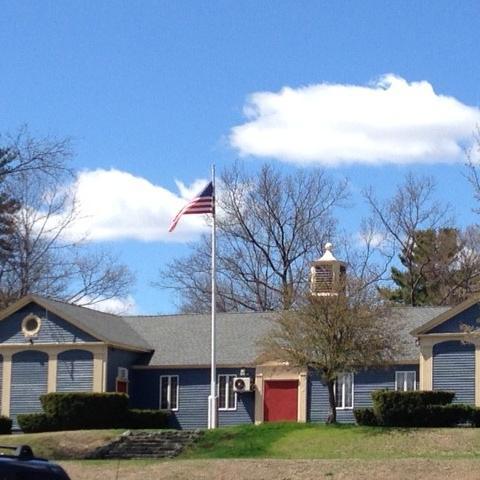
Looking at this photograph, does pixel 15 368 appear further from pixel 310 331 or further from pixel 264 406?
pixel 310 331

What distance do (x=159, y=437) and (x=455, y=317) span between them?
1109 cm

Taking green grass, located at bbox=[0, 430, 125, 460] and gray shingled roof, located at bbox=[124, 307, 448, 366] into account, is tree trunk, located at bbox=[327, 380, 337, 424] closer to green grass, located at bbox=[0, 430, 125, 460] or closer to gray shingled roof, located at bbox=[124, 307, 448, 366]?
gray shingled roof, located at bbox=[124, 307, 448, 366]

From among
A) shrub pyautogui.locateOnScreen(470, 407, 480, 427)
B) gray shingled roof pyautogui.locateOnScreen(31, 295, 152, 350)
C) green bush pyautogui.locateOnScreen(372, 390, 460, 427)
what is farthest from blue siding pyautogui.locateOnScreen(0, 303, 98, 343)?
shrub pyautogui.locateOnScreen(470, 407, 480, 427)

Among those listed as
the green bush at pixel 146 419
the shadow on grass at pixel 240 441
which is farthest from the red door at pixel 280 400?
the shadow on grass at pixel 240 441

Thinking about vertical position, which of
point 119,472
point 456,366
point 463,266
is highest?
point 463,266

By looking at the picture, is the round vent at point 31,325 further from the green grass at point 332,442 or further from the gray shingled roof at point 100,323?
the green grass at point 332,442

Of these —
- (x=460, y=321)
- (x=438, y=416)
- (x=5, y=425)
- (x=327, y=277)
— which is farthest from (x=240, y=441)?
(x=5, y=425)

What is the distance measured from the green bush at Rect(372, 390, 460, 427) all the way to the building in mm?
3925

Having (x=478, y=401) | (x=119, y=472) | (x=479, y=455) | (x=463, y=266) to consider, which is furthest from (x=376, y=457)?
(x=463, y=266)

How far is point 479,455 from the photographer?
30656mm

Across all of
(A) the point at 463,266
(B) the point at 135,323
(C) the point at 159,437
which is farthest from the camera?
(A) the point at 463,266

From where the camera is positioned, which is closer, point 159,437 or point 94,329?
point 159,437

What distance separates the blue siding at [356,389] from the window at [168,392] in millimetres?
5589

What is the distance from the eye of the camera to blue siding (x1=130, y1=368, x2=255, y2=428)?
1772 inches
